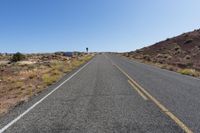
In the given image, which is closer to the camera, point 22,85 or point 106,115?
A: point 106,115

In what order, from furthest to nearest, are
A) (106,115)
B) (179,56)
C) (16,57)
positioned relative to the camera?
(16,57) → (179,56) → (106,115)

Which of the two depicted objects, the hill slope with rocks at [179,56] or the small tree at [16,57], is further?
the small tree at [16,57]

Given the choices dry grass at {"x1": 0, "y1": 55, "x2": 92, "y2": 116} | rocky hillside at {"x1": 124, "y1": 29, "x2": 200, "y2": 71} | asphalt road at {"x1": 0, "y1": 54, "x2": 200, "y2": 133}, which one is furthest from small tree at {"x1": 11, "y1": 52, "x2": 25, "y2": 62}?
asphalt road at {"x1": 0, "y1": 54, "x2": 200, "y2": 133}

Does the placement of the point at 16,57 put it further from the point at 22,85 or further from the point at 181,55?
the point at 22,85

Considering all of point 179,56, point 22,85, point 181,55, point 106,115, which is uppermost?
point 106,115

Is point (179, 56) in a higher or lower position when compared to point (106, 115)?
lower

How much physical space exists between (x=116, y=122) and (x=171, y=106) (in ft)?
8.83

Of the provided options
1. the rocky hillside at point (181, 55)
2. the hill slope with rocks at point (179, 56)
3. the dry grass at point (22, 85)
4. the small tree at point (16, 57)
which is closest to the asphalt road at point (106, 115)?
the dry grass at point (22, 85)

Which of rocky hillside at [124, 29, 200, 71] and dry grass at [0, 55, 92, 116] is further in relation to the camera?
rocky hillside at [124, 29, 200, 71]

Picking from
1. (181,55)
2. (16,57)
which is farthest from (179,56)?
(16,57)

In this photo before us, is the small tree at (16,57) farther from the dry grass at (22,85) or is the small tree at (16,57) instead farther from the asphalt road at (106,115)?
the asphalt road at (106,115)

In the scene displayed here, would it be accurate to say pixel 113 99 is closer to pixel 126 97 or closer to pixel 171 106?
pixel 126 97

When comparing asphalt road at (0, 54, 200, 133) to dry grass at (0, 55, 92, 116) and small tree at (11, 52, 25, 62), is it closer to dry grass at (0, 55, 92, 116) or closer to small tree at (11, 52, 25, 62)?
dry grass at (0, 55, 92, 116)

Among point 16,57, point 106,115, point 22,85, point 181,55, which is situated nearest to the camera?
point 106,115
